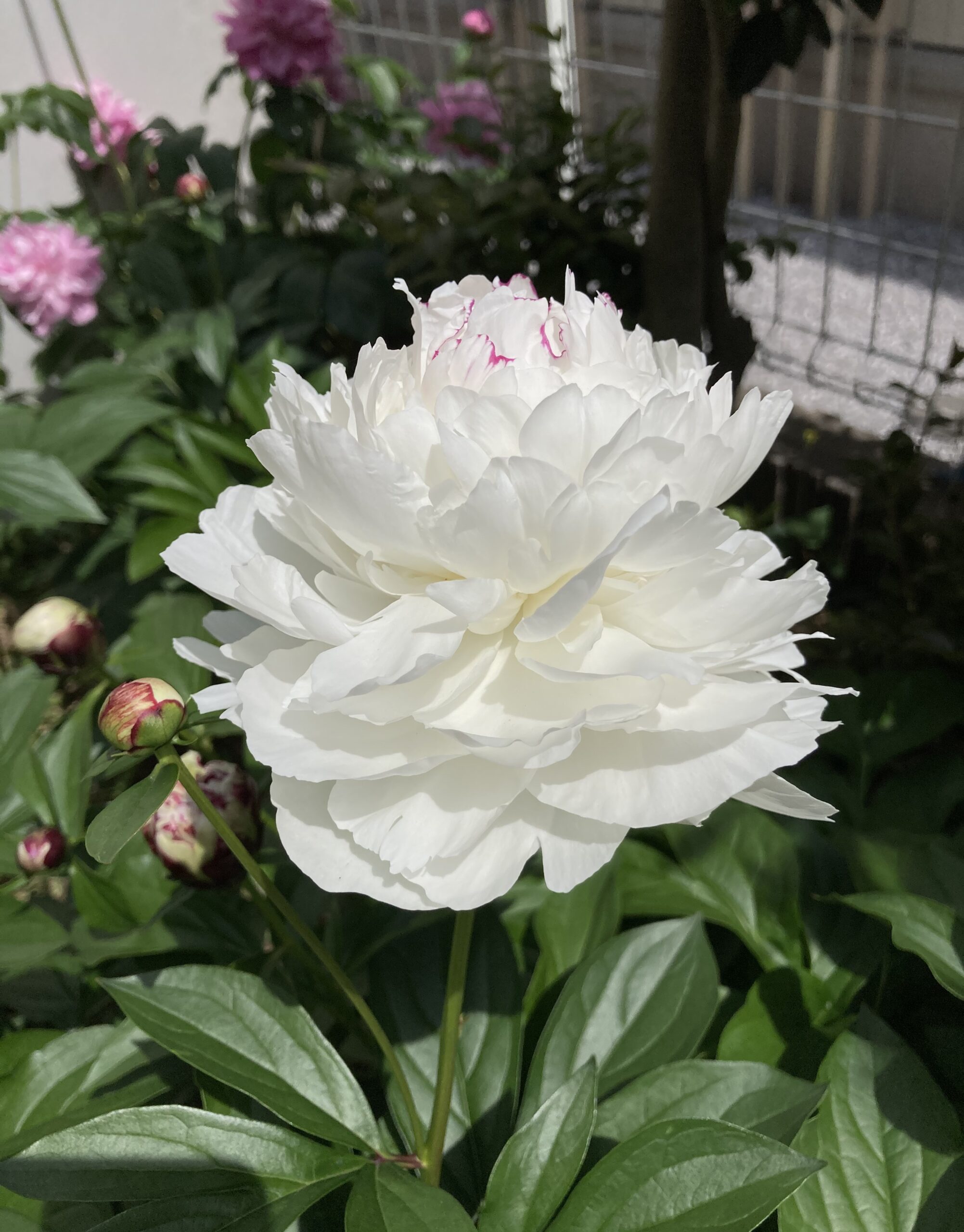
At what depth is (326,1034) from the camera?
827mm

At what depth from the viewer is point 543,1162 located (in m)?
0.56

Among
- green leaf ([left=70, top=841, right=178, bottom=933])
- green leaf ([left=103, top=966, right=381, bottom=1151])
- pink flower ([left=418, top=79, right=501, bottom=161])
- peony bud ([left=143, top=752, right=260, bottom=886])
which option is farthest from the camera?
pink flower ([left=418, top=79, right=501, bottom=161])

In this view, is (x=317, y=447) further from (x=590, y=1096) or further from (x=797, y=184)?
(x=797, y=184)

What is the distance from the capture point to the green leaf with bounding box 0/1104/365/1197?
21.1 inches

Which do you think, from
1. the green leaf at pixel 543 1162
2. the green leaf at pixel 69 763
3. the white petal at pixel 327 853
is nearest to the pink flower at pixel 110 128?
the green leaf at pixel 69 763

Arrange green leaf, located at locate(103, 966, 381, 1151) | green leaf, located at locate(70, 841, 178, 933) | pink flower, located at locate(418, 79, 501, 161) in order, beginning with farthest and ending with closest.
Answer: pink flower, located at locate(418, 79, 501, 161), green leaf, located at locate(70, 841, 178, 933), green leaf, located at locate(103, 966, 381, 1151)

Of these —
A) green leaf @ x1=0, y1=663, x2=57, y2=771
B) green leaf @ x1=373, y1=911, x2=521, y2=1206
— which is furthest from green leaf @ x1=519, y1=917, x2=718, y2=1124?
green leaf @ x1=0, y1=663, x2=57, y2=771

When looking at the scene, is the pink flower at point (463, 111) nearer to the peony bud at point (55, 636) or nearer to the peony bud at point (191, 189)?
the peony bud at point (191, 189)

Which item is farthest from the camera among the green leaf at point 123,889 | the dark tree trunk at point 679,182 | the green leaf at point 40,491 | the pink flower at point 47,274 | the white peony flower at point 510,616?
the pink flower at point 47,274

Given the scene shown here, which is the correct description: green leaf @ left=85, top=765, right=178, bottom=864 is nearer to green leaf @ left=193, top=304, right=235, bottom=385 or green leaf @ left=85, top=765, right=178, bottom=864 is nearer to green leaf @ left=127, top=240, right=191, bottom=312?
green leaf @ left=193, top=304, right=235, bottom=385

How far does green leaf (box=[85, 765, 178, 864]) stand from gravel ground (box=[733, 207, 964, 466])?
151cm

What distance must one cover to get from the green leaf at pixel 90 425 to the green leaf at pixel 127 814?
2.80ft

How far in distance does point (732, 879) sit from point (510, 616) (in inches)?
19.1

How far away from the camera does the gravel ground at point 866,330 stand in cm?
182
